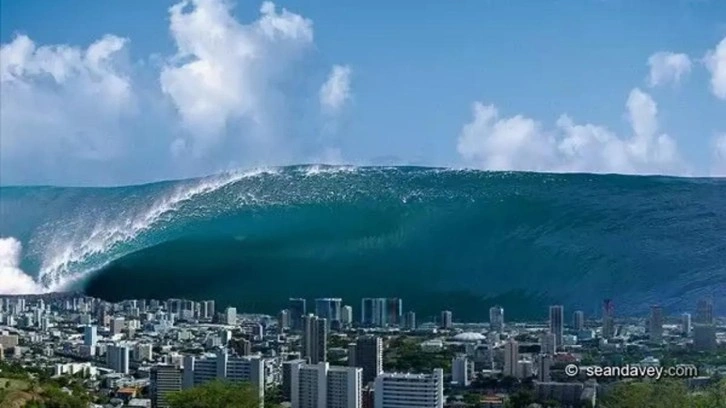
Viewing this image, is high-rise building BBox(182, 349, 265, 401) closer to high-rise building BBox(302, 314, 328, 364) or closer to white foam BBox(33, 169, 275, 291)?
high-rise building BBox(302, 314, 328, 364)

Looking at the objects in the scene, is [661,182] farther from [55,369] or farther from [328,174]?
[55,369]

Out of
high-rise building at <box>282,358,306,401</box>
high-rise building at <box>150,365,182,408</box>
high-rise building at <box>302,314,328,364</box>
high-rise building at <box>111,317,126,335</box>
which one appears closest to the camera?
high-rise building at <box>282,358,306,401</box>

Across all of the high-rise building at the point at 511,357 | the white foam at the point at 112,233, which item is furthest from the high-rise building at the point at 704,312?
the white foam at the point at 112,233

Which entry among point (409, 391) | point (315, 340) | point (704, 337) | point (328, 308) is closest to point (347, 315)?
point (328, 308)

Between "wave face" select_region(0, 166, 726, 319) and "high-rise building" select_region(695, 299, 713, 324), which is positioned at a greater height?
"wave face" select_region(0, 166, 726, 319)

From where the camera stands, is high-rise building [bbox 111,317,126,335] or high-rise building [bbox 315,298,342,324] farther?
high-rise building [bbox 111,317,126,335]

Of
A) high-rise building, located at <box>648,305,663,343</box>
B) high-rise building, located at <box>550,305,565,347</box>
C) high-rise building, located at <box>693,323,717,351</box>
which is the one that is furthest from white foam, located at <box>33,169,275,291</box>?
high-rise building, located at <box>693,323,717,351</box>

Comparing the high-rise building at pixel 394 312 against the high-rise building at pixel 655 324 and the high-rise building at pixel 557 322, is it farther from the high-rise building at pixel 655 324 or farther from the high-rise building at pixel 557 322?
the high-rise building at pixel 655 324
